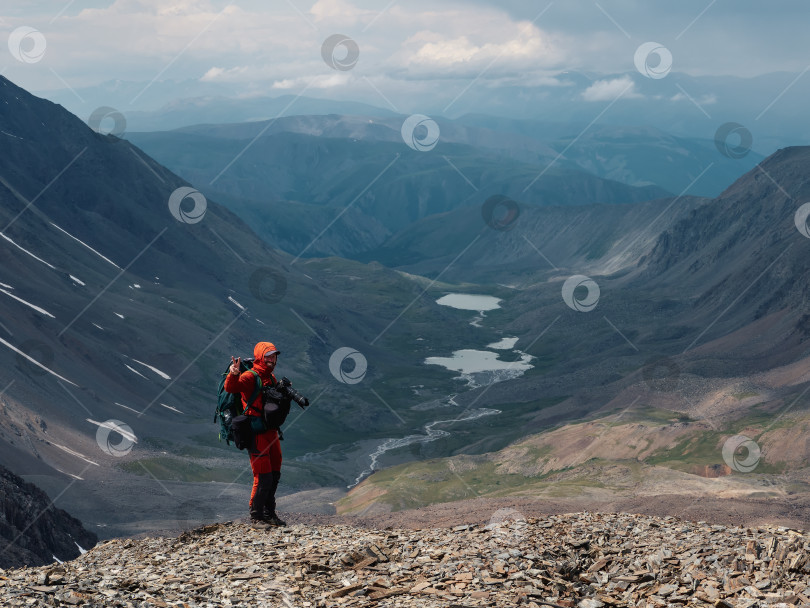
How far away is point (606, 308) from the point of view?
165875 millimetres

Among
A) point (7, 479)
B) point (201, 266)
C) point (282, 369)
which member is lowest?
point (7, 479)

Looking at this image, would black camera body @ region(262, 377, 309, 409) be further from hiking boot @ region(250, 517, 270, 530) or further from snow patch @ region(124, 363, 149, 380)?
snow patch @ region(124, 363, 149, 380)

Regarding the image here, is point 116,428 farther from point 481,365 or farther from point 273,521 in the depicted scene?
point 481,365

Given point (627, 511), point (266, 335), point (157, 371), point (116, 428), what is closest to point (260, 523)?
point (627, 511)

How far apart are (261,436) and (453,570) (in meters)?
6.48

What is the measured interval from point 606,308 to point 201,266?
7644 cm

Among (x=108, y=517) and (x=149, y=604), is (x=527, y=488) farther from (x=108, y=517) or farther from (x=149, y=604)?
(x=149, y=604)

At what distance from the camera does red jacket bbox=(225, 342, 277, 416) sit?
20.6 meters

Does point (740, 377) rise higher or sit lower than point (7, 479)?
higher

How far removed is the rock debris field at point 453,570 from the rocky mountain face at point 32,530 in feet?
61.9

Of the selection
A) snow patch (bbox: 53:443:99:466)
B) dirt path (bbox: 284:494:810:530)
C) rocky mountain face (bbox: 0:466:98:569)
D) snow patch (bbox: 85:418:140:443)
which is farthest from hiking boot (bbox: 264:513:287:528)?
snow patch (bbox: 85:418:140:443)

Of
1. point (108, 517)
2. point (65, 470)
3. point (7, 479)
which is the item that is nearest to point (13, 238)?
point (65, 470)

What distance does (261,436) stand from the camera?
2106 centimetres

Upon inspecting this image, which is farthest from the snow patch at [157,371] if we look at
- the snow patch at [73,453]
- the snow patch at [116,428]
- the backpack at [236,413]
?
the backpack at [236,413]
